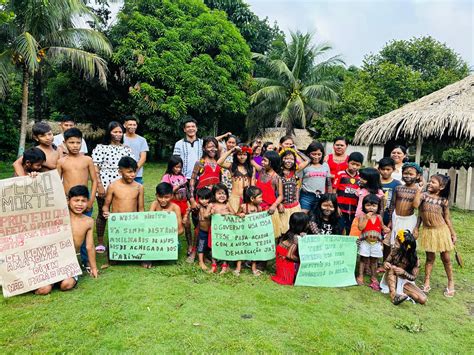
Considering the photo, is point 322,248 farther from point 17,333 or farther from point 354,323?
point 17,333

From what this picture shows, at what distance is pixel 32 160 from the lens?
3.92 m

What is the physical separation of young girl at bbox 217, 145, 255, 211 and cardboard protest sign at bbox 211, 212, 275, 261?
0.33 metres

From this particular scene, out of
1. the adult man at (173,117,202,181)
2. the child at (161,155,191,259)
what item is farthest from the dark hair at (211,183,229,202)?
the adult man at (173,117,202,181)

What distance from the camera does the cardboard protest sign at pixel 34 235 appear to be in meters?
3.63

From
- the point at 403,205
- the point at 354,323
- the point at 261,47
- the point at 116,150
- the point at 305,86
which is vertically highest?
the point at 261,47

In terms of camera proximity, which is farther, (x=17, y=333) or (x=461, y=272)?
(x=461, y=272)

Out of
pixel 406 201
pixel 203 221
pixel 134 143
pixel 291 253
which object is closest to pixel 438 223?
pixel 406 201

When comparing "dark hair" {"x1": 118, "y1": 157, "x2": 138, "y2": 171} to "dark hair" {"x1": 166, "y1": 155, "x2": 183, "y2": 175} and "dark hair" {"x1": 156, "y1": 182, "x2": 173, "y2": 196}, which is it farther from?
"dark hair" {"x1": 166, "y1": 155, "x2": 183, "y2": 175}

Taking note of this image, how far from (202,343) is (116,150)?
3.11m

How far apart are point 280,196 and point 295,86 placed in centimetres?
1624

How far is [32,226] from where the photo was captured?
3.83 m

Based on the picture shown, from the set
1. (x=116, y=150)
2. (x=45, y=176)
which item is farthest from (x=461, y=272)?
(x=45, y=176)

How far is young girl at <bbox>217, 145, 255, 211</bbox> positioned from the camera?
4820 millimetres

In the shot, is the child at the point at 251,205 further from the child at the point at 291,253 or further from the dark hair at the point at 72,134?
the dark hair at the point at 72,134
